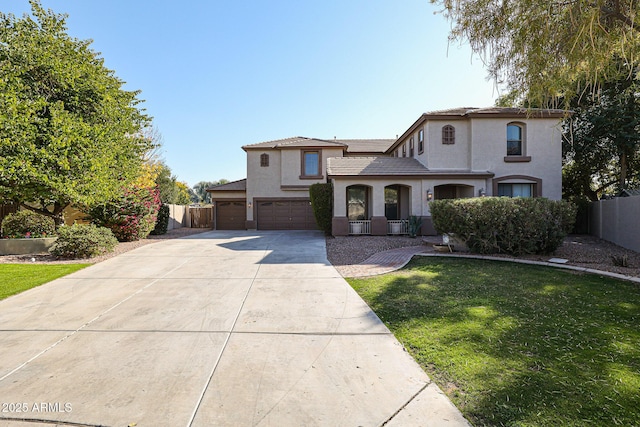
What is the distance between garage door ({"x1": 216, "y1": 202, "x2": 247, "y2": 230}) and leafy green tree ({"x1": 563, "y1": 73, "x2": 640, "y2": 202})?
20125 millimetres

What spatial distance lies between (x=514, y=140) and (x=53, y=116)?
66.7ft

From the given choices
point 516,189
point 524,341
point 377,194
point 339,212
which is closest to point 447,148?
point 516,189

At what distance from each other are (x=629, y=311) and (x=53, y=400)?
7.78 meters

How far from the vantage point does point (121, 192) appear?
1373 centimetres

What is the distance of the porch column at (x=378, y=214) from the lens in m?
15.2

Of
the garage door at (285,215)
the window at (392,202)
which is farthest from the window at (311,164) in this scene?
the window at (392,202)

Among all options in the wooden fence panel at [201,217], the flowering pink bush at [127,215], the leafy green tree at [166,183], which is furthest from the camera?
the leafy green tree at [166,183]

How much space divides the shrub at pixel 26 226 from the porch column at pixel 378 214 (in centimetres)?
1382

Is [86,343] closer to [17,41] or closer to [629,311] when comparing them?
[629,311]

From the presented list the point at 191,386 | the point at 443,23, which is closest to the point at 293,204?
the point at 443,23

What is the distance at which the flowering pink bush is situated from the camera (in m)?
13.7

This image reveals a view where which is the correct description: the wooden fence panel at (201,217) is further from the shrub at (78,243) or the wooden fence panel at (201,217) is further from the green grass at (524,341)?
the green grass at (524,341)

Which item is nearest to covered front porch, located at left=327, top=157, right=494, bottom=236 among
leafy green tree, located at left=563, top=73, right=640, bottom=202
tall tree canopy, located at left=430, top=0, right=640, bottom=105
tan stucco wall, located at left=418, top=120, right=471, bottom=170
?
tan stucco wall, located at left=418, top=120, right=471, bottom=170

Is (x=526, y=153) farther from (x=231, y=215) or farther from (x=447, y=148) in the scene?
(x=231, y=215)
